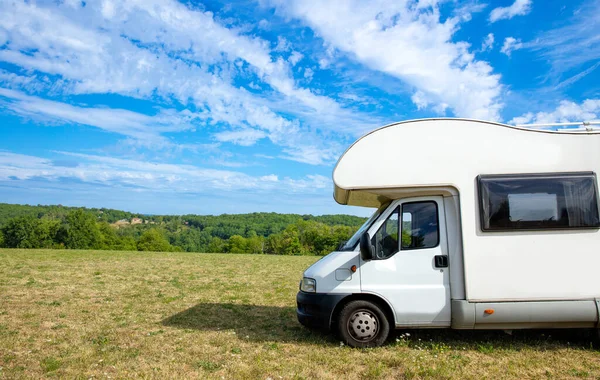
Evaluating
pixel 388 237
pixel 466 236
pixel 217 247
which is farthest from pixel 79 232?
pixel 466 236

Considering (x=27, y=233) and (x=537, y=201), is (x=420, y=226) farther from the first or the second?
(x=27, y=233)

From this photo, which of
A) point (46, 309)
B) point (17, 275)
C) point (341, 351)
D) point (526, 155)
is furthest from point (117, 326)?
point (17, 275)

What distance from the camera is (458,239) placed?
7.11 meters

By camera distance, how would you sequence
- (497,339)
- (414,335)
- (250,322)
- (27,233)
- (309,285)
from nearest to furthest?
(309,285) < (497,339) < (414,335) < (250,322) < (27,233)

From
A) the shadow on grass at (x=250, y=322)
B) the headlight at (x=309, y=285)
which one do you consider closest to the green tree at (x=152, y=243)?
the shadow on grass at (x=250, y=322)

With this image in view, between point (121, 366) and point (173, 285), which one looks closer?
point (121, 366)

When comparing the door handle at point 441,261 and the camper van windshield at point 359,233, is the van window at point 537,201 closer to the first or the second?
the door handle at point 441,261

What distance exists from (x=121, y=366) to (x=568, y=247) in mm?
6877

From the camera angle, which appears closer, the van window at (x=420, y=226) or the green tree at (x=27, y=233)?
the van window at (x=420, y=226)

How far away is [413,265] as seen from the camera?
280 inches

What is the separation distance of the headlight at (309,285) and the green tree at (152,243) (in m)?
65.0

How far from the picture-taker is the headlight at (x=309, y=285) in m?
7.35

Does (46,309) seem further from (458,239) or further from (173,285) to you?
(458,239)

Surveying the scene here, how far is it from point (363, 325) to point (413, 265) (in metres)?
1.25
